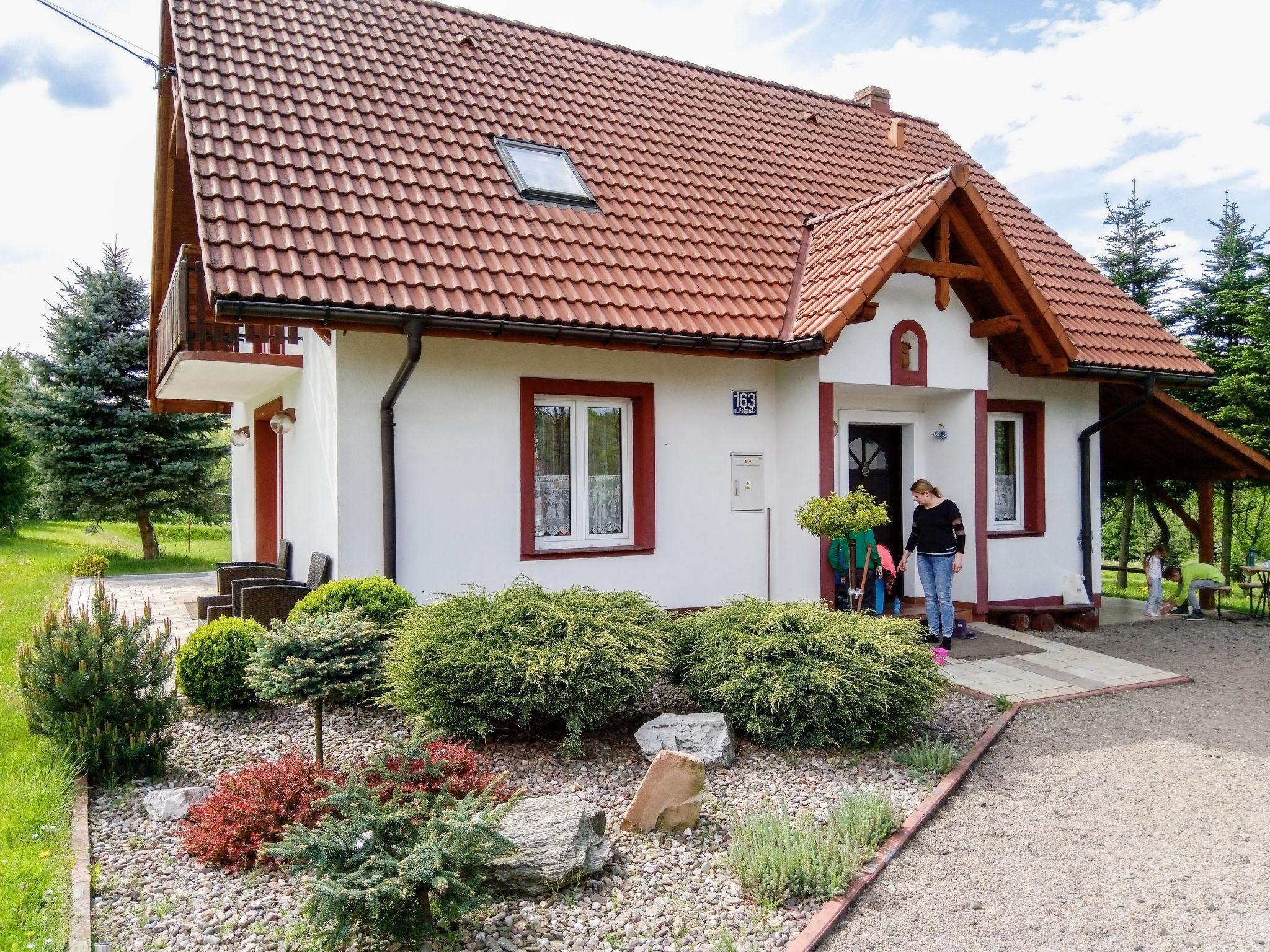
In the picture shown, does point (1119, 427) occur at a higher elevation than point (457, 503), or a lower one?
higher

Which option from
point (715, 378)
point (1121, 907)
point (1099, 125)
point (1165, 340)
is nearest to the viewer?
point (1121, 907)

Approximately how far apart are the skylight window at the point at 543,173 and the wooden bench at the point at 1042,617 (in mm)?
6596

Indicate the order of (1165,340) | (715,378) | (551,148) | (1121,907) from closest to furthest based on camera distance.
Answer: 1. (1121,907)
2. (715,378)
3. (551,148)
4. (1165,340)

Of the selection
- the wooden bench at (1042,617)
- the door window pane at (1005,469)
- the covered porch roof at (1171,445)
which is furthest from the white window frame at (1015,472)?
the covered porch roof at (1171,445)

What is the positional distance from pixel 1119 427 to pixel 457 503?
10024 millimetres

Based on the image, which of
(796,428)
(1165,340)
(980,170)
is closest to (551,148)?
(796,428)

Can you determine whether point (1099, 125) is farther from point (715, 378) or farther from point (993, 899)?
point (993, 899)

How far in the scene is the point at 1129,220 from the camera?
72.0 feet

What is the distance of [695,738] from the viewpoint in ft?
18.3

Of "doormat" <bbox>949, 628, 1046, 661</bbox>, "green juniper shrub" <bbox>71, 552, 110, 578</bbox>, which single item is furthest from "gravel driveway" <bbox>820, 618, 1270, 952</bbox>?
"green juniper shrub" <bbox>71, 552, 110, 578</bbox>

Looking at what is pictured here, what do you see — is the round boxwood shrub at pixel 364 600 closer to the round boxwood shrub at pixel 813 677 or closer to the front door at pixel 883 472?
the round boxwood shrub at pixel 813 677

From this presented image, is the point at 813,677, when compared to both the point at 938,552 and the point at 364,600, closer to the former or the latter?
the point at 364,600

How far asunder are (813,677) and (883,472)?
18.8 feet

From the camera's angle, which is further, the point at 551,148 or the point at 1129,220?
the point at 1129,220
